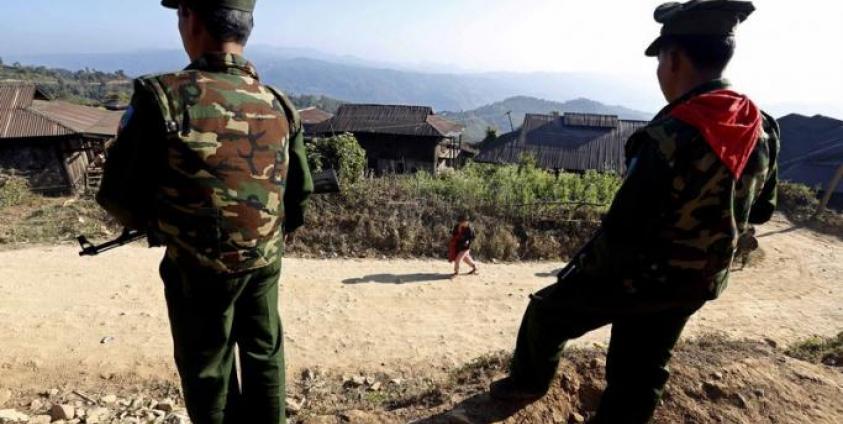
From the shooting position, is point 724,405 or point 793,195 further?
point 793,195

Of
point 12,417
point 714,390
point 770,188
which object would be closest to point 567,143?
point 714,390

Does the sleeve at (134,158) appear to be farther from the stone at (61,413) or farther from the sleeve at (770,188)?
the stone at (61,413)

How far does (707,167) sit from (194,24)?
2.15 meters

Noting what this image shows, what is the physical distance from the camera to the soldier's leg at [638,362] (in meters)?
2.35

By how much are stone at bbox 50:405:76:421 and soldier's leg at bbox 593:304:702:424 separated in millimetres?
4360

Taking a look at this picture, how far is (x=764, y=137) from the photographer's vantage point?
210cm

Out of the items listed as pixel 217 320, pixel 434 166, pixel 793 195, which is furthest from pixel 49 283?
pixel 793 195

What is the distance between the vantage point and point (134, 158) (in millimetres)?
1927

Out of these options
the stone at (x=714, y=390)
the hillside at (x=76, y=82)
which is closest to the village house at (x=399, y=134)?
the stone at (x=714, y=390)

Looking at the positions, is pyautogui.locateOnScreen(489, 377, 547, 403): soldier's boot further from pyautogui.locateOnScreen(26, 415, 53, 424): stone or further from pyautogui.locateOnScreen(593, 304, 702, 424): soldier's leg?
pyautogui.locateOnScreen(26, 415, 53, 424): stone

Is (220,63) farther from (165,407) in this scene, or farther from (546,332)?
(165,407)

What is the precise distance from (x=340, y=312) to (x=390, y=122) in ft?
67.8

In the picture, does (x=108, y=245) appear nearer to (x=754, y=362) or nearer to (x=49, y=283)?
(x=754, y=362)

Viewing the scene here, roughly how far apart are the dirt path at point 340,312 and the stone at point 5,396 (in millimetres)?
332
